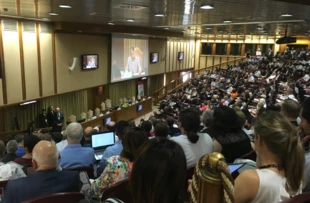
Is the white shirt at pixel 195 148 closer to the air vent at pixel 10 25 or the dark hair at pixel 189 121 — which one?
the dark hair at pixel 189 121

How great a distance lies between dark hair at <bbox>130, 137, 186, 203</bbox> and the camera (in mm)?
992

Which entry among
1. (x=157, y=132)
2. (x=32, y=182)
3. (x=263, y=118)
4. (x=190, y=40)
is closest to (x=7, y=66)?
(x=157, y=132)

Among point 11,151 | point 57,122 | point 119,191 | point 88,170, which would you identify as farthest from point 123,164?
point 57,122

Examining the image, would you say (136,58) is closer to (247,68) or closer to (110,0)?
(247,68)

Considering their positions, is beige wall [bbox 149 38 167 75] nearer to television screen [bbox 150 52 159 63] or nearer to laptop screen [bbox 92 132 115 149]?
television screen [bbox 150 52 159 63]

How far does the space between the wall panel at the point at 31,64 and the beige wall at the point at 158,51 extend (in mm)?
7584

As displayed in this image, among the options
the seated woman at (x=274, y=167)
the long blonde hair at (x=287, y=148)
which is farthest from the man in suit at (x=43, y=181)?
the long blonde hair at (x=287, y=148)

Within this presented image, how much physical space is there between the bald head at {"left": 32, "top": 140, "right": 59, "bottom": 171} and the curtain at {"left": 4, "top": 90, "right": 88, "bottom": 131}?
22.4 feet

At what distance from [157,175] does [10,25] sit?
8018 millimetres

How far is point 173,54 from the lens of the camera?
59.5 ft

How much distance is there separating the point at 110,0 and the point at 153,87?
12715mm

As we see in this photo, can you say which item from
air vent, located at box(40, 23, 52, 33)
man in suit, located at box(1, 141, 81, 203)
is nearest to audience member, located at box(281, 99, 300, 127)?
man in suit, located at box(1, 141, 81, 203)

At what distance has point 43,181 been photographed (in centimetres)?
194

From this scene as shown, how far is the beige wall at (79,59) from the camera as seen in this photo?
31.0ft
